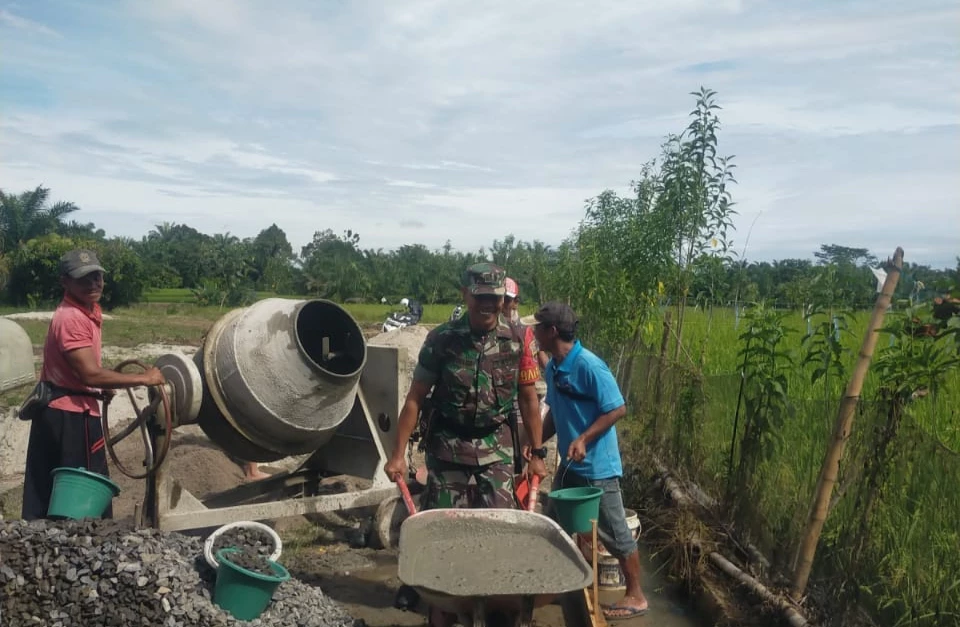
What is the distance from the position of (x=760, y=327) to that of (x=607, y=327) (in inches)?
153

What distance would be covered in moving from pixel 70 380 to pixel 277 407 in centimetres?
120

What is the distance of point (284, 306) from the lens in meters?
5.38

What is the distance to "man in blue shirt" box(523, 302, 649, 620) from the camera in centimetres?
426

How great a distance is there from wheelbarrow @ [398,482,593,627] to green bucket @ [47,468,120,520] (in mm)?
1795

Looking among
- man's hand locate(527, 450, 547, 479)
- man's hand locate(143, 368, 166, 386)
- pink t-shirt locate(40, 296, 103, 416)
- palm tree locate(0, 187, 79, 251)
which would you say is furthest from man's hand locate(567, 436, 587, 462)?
palm tree locate(0, 187, 79, 251)

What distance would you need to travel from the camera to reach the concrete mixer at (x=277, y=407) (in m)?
4.75

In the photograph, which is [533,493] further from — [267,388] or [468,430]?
[267,388]

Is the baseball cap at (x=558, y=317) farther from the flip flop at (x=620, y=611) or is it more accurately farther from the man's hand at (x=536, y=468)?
the flip flop at (x=620, y=611)

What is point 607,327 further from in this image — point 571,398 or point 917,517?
point 917,517

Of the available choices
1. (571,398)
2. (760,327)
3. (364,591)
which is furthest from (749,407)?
(364,591)

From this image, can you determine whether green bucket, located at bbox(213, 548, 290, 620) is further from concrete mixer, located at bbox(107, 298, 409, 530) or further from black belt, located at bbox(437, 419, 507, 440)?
concrete mixer, located at bbox(107, 298, 409, 530)

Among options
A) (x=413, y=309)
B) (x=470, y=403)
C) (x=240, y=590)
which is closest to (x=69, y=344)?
(x=240, y=590)

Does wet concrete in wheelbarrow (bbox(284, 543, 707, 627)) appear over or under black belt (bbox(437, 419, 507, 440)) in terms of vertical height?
under

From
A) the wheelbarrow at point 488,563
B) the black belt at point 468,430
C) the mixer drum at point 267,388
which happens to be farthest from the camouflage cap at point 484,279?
the mixer drum at point 267,388
